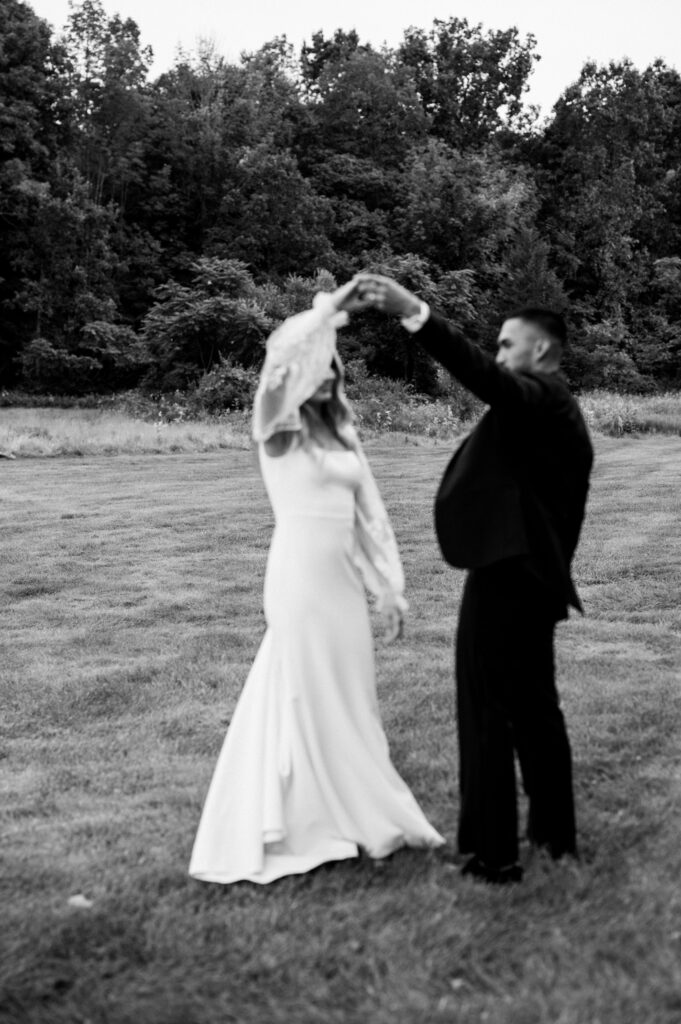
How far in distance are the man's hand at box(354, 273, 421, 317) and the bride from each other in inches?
15.8

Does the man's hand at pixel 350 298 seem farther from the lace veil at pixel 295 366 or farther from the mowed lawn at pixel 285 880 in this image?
the mowed lawn at pixel 285 880

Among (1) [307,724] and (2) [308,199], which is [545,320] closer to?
(1) [307,724]

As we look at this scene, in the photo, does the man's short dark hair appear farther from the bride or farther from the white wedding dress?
the white wedding dress

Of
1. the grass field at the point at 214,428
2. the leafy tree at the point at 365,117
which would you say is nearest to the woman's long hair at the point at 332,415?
the grass field at the point at 214,428

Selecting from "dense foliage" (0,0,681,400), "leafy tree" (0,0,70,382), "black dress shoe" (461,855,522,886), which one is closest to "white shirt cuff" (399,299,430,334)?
"black dress shoe" (461,855,522,886)

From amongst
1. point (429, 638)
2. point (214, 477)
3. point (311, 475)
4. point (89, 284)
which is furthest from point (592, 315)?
point (311, 475)

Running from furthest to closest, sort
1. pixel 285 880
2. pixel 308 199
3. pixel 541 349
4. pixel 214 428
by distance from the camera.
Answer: pixel 308 199
pixel 214 428
pixel 285 880
pixel 541 349

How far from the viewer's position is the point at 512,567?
3.73m

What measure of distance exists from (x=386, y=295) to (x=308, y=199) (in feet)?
156

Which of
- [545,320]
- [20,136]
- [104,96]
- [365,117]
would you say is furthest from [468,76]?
[545,320]

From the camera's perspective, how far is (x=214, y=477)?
58.1 feet

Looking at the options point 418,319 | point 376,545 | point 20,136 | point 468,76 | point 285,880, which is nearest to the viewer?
point 418,319

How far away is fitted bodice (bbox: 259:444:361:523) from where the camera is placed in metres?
4.04

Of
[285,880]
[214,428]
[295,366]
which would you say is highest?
[295,366]
